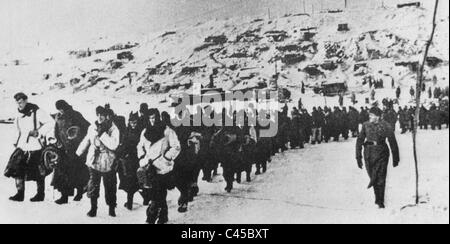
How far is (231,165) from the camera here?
294 inches

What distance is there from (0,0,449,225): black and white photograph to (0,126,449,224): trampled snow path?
0.08ft

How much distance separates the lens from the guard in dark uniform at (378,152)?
602cm

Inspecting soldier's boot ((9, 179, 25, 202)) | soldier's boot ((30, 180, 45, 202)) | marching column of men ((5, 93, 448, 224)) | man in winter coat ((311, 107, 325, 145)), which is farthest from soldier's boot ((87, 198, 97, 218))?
man in winter coat ((311, 107, 325, 145))

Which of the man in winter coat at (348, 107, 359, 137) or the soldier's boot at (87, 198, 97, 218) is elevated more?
the man in winter coat at (348, 107, 359, 137)

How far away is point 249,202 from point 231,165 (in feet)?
2.70

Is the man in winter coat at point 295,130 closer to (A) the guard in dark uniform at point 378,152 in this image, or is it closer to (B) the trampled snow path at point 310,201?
(B) the trampled snow path at point 310,201

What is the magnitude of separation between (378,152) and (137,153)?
3.40m

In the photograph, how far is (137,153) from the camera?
7164mm

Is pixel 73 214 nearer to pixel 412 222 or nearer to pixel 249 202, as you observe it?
pixel 249 202

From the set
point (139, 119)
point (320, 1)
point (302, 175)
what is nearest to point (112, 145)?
point (139, 119)

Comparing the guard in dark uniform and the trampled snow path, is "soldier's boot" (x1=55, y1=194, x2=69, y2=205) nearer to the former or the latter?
the trampled snow path

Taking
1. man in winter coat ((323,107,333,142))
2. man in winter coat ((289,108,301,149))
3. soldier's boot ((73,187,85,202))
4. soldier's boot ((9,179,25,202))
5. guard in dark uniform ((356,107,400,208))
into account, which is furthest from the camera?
man in winter coat ((323,107,333,142))

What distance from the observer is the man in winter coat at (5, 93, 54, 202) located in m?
6.84
